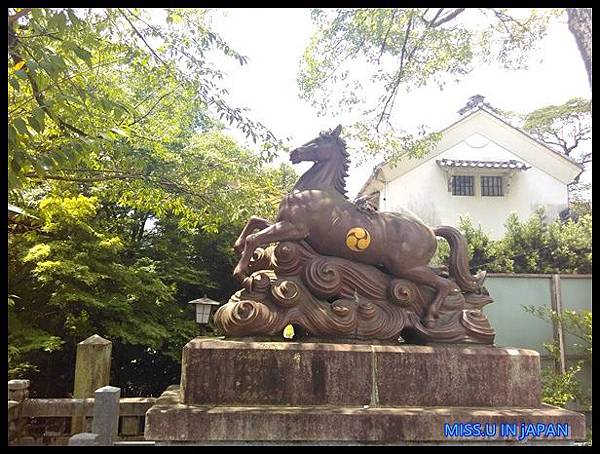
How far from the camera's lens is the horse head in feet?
15.3

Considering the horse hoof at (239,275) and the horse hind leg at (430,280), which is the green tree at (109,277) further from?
the horse hind leg at (430,280)

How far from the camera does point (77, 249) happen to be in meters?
7.81

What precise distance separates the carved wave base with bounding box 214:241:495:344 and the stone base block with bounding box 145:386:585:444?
645 millimetres

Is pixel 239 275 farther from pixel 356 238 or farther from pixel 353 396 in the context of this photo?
pixel 353 396

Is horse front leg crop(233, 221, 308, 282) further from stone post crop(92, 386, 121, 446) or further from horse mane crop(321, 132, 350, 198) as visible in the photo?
stone post crop(92, 386, 121, 446)

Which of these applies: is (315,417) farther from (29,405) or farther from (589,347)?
(589,347)

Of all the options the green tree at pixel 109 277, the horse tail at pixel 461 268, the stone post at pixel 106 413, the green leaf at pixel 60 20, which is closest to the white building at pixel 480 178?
the green tree at pixel 109 277

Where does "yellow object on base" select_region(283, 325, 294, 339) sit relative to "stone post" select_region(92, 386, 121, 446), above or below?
above

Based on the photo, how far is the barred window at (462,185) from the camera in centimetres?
1413

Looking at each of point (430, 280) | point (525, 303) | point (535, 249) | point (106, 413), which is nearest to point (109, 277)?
point (106, 413)

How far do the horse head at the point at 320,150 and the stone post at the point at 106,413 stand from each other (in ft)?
8.87

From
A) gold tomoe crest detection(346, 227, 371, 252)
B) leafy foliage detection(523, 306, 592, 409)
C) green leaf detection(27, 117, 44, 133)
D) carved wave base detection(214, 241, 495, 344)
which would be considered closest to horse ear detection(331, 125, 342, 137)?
gold tomoe crest detection(346, 227, 371, 252)

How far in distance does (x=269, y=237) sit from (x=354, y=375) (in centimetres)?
135

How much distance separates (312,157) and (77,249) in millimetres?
4981
